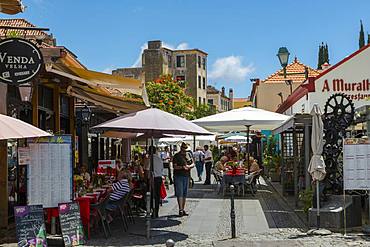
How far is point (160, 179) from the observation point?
12141mm

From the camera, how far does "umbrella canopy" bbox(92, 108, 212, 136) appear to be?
9.98m

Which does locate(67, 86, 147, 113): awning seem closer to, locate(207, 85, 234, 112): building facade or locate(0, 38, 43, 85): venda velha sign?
locate(0, 38, 43, 85): venda velha sign

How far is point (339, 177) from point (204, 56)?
74.1 metres

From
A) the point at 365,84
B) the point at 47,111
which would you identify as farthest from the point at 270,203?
the point at 47,111

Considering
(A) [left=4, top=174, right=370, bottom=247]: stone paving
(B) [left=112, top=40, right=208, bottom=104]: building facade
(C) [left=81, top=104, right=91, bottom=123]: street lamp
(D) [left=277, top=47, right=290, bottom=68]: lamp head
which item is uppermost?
(B) [left=112, top=40, right=208, bottom=104]: building facade

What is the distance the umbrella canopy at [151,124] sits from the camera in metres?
9.98

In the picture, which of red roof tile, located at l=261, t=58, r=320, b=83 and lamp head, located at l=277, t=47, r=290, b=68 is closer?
lamp head, located at l=277, t=47, r=290, b=68

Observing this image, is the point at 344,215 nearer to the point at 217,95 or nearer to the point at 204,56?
the point at 204,56

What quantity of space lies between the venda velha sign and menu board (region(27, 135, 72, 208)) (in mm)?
1182

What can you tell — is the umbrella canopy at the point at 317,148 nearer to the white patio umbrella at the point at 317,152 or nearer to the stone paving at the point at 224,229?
the white patio umbrella at the point at 317,152

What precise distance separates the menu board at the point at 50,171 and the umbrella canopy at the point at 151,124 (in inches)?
48.1

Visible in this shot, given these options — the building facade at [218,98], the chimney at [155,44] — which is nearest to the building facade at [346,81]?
the chimney at [155,44]

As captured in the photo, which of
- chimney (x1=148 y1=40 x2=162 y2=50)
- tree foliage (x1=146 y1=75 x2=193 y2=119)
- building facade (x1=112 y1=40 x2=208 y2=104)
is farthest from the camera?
chimney (x1=148 y1=40 x2=162 y2=50)

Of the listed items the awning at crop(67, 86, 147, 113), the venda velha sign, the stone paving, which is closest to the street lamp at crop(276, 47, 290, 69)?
the stone paving
